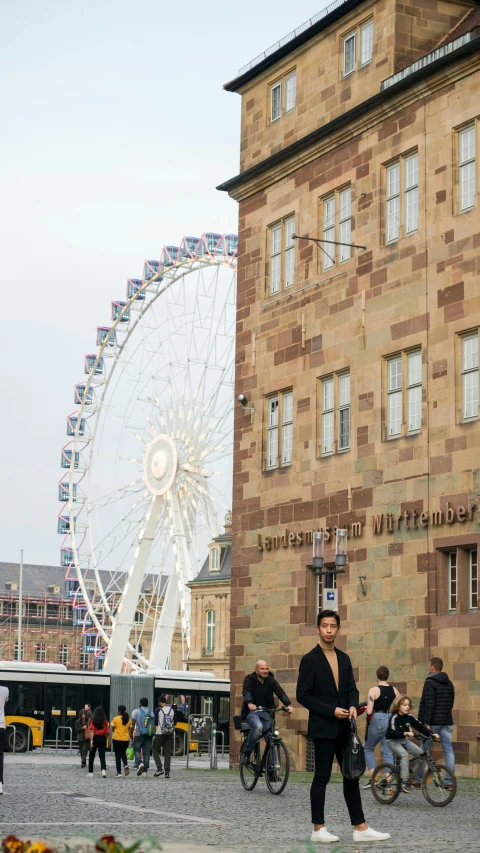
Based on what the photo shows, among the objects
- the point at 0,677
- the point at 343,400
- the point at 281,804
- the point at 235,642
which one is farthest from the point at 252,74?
the point at 0,677

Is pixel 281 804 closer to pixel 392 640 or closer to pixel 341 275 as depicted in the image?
pixel 392 640

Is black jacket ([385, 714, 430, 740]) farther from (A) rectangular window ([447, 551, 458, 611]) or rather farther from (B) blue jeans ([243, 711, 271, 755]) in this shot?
(A) rectangular window ([447, 551, 458, 611])

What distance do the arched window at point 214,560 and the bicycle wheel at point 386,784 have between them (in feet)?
267

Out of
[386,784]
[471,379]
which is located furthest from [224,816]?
[471,379]

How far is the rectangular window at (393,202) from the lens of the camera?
2702cm

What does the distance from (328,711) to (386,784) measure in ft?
17.9

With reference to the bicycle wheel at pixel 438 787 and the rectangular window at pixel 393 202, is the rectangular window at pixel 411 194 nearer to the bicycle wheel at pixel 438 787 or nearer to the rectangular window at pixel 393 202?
the rectangular window at pixel 393 202

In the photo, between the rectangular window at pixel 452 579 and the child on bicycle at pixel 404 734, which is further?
the rectangular window at pixel 452 579

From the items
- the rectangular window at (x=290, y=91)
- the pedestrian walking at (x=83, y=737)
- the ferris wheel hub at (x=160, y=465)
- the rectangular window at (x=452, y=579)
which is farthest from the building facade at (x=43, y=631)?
the rectangular window at (x=452, y=579)

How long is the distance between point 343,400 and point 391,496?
287cm

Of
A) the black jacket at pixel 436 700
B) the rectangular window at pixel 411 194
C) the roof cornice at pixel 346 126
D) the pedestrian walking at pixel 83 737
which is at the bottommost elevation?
the pedestrian walking at pixel 83 737

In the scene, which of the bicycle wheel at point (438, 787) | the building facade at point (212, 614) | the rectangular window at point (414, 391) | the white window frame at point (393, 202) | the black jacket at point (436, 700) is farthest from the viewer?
the building facade at point (212, 614)

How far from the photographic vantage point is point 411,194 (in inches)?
1048

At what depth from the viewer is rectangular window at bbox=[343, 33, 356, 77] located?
1148 inches
